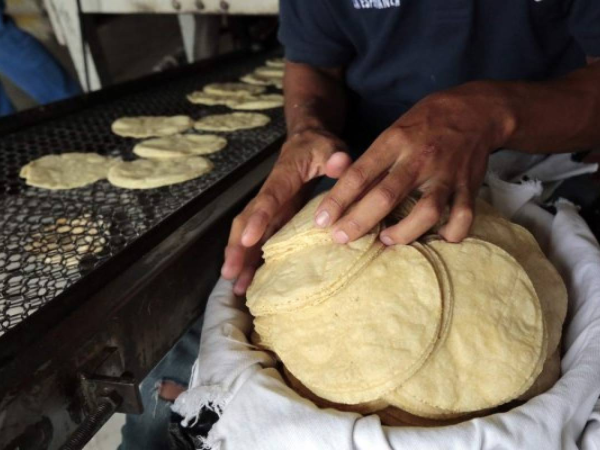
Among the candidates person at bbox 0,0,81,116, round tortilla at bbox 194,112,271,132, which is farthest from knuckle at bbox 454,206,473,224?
person at bbox 0,0,81,116

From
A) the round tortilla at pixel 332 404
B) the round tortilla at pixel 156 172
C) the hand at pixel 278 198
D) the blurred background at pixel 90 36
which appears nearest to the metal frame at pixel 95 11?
the blurred background at pixel 90 36

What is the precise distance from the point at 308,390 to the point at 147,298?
348 millimetres

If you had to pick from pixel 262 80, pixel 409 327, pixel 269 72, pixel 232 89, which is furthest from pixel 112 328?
pixel 269 72

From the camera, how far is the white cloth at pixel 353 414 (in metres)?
0.74

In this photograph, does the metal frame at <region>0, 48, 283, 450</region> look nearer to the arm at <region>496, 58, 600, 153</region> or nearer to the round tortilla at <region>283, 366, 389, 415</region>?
the round tortilla at <region>283, 366, 389, 415</region>

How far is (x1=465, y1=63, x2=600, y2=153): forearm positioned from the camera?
1025 millimetres

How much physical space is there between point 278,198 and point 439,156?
34cm

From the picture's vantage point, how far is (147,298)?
99cm

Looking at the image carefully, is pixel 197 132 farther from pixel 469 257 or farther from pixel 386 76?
pixel 469 257

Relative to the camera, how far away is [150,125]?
6.45ft

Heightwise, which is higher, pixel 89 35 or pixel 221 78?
pixel 89 35

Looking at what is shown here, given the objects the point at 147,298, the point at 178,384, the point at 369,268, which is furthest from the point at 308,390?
the point at 178,384

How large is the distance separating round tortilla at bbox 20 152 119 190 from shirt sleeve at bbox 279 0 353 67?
26.8 inches

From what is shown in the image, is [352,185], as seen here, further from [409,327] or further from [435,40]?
[435,40]
